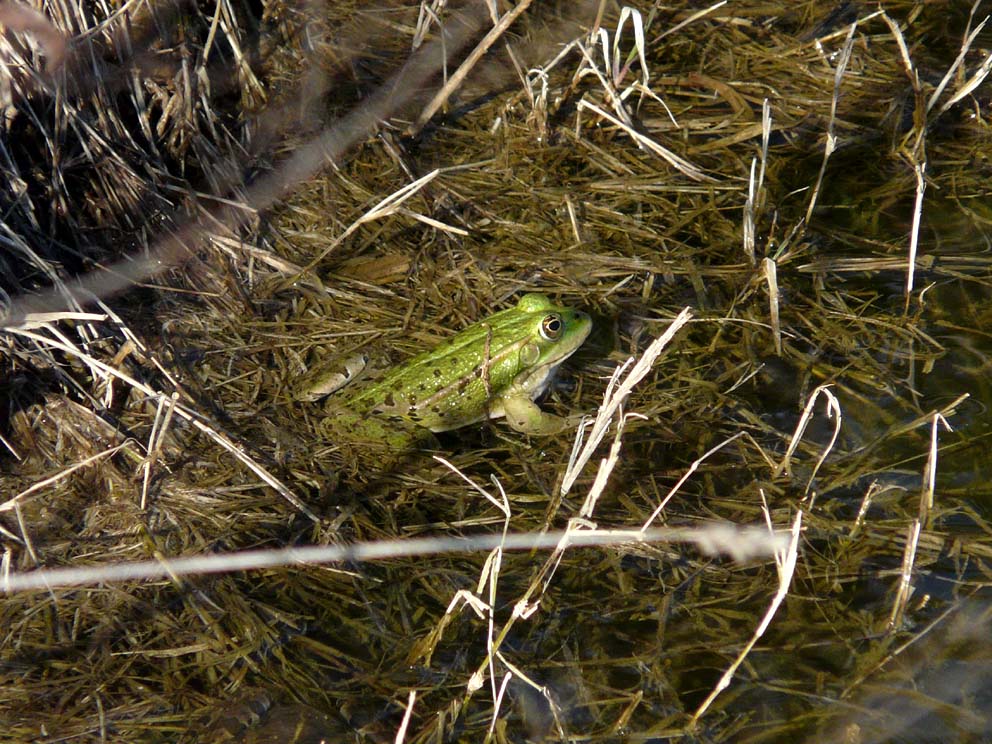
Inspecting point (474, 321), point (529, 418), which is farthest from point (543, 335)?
point (474, 321)

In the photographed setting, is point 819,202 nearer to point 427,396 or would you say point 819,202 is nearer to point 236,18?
point 427,396

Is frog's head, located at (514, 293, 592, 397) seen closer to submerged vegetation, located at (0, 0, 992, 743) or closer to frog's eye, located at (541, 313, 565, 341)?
frog's eye, located at (541, 313, 565, 341)

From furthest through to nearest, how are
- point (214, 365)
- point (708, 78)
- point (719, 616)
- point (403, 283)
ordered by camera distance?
point (708, 78) < point (403, 283) < point (214, 365) < point (719, 616)

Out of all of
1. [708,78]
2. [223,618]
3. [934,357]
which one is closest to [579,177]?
[708,78]

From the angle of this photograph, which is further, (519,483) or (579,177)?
(579,177)

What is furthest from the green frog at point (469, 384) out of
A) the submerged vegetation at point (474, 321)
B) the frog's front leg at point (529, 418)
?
the submerged vegetation at point (474, 321)

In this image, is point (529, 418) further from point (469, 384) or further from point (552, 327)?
point (552, 327)

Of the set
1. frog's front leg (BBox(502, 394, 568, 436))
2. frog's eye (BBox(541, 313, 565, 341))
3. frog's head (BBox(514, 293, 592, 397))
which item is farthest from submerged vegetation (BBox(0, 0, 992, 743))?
frog's eye (BBox(541, 313, 565, 341))

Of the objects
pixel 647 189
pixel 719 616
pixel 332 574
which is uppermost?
pixel 647 189
